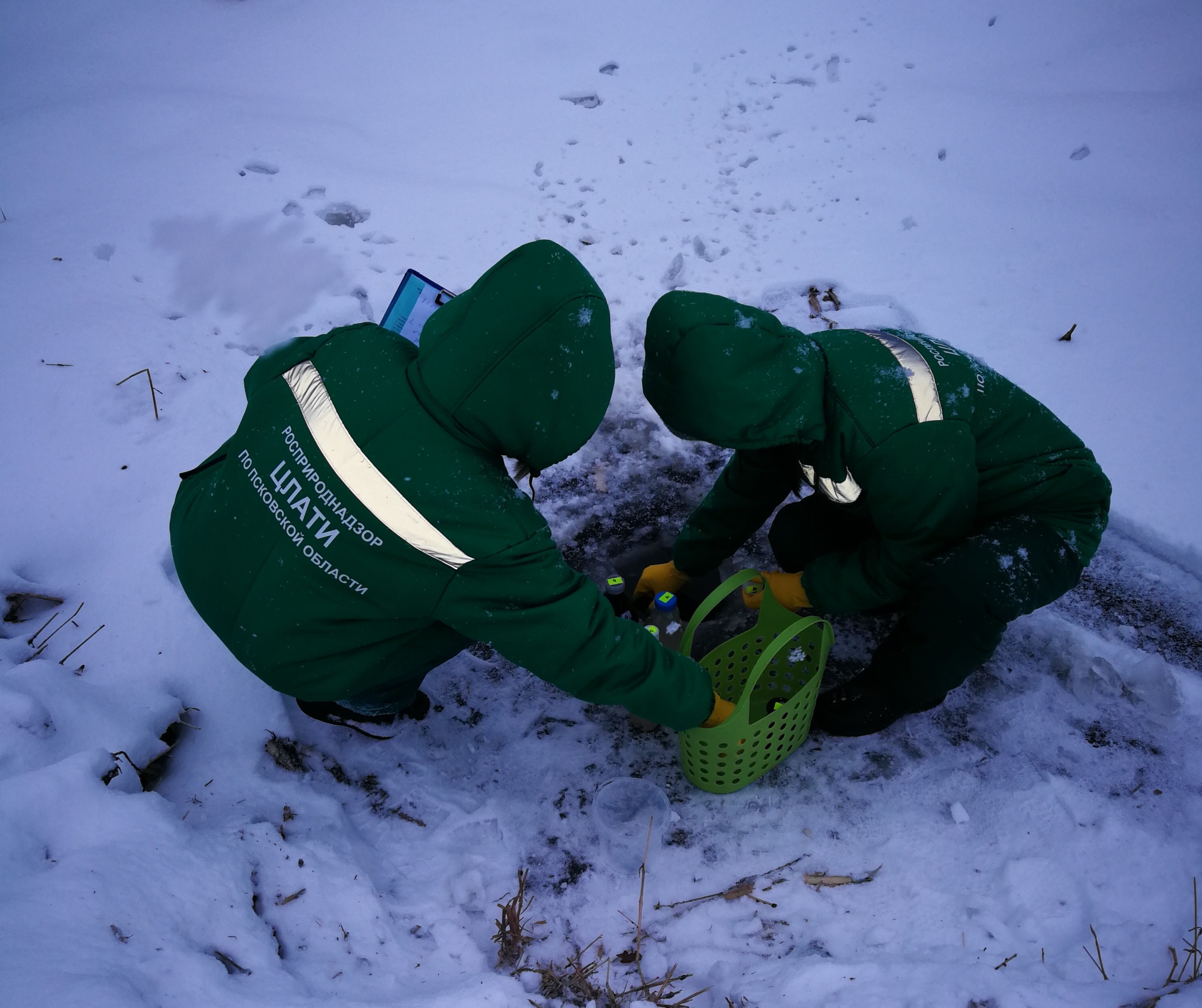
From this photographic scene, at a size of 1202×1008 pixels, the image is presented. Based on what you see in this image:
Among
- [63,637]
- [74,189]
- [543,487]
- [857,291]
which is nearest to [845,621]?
[543,487]

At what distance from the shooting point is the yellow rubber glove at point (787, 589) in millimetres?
2545

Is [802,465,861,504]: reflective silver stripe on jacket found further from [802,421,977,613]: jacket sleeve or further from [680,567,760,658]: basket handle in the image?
[680,567,760,658]: basket handle

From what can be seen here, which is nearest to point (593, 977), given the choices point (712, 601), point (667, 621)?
point (712, 601)

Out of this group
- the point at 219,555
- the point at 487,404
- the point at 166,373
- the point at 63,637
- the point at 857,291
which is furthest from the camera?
the point at 857,291

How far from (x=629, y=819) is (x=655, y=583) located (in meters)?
0.88

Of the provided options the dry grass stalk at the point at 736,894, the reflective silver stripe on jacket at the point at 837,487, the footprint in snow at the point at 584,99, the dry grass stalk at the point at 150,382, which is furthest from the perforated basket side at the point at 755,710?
the footprint in snow at the point at 584,99

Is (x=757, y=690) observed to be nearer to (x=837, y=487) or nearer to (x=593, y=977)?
(x=837, y=487)

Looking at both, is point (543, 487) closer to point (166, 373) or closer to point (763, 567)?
point (763, 567)

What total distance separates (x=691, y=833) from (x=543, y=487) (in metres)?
1.60

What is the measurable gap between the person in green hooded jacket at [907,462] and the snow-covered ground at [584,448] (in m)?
0.56

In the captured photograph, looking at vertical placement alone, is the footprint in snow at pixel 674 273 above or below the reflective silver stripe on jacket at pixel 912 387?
below

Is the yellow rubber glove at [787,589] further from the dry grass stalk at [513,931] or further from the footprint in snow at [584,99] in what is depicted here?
the footprint in snow at [584,99]

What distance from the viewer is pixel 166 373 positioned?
10.5 feet

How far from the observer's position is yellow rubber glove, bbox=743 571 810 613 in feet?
8.35
